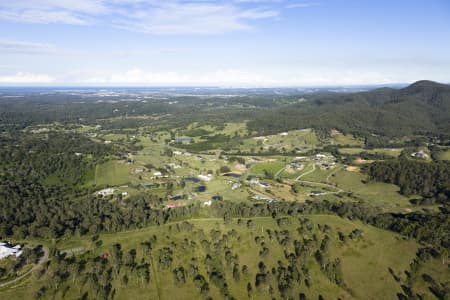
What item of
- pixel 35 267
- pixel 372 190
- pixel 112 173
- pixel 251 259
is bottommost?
pixel 251 259

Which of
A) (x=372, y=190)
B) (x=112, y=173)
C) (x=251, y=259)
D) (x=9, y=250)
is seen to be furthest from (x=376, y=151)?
(x=9, y=250)

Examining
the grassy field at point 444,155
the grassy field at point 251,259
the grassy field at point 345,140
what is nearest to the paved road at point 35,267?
the grassy field at point 251,259

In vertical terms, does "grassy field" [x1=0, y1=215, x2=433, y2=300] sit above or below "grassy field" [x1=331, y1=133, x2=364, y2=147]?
below

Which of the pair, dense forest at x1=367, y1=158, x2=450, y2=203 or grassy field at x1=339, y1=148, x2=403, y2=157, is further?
grassy field at x1=339, y1=148, x2=403, y2=157

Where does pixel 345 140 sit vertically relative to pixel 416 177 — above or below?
above

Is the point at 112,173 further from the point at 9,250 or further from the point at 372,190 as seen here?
the point at 372,190

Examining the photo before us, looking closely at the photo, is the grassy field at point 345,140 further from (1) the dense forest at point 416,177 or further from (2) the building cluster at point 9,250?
(2) the building cluster at point 9,250

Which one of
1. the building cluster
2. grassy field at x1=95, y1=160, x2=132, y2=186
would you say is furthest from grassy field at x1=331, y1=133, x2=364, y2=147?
the building cluster

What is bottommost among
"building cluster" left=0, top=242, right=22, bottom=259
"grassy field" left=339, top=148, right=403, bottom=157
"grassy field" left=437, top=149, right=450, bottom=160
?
"building cluster" left=0, top=242, right=22, bottom=259

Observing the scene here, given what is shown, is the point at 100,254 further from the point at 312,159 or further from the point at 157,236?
the point at 312,159

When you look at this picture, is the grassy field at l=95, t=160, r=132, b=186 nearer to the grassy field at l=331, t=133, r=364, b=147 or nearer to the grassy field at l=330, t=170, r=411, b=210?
the grassy field at l=330, t=170, r=411, b=210
